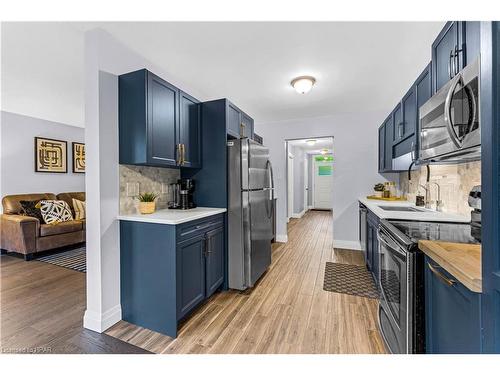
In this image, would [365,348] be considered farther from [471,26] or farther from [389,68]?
[389,68]

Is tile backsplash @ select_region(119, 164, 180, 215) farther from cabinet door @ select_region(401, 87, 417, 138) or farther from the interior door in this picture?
the interior door

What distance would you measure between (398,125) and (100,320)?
11.6 ft

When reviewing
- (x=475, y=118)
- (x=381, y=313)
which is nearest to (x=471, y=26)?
(x=475, y=118)

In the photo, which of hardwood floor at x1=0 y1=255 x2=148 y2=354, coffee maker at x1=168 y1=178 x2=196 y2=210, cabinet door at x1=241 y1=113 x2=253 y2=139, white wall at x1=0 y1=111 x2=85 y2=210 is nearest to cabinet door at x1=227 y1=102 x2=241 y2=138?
cabinet door at x1=241 y1=113 x2=253 y2=139

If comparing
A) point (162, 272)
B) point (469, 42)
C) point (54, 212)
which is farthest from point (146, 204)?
point (54, 212)

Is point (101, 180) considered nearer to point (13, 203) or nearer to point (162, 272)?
point (162, 272)

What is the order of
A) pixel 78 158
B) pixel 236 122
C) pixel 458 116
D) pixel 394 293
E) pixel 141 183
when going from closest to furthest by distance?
pixel 458 116, pixel 394 293, pixel 141 183, pixel 236 122, pixel 78 158

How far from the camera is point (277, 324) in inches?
74.6

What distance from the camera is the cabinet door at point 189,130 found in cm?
228

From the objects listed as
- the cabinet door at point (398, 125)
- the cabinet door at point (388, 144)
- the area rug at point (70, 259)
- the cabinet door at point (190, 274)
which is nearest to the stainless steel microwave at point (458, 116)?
the cabinet door at point (398, 125)

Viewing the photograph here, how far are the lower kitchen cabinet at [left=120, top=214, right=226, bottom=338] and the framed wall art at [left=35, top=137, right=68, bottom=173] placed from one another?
4002mm

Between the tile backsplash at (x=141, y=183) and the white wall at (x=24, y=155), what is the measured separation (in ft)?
11.9

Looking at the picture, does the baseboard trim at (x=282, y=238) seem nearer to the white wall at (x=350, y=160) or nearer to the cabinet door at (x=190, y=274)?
the white wall at (x=350, y=160)
